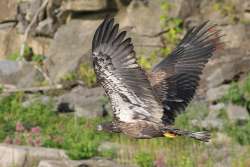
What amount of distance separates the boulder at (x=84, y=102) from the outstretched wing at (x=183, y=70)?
4468 mm

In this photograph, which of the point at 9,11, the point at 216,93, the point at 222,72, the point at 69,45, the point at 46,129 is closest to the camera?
the point at 46,129

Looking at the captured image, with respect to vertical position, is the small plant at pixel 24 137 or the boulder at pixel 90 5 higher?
the boulder at pixel 90 5

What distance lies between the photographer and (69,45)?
1619 cm

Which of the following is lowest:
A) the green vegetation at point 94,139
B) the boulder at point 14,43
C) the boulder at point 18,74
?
the green vegetation at point 94,139

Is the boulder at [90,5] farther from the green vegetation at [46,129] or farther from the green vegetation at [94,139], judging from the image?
the green vegetation at [94,139]

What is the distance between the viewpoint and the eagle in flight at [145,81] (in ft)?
21.7

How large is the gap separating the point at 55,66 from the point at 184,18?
9.24 feet

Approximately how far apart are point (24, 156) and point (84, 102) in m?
4.00

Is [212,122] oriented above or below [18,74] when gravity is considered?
below

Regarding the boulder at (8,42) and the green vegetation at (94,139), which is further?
the boulder at (8,42)

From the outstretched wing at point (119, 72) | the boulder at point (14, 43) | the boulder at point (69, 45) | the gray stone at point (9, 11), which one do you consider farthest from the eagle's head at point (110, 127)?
the gray stone at point (9, 11)

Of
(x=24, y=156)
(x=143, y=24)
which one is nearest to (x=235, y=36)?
(x=143, y=24)

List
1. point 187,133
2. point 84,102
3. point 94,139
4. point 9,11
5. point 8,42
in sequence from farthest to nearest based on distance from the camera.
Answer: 1. point 9,11
2. point 8,42
3. point 84,102
4. point 94,139
5. point 187,133

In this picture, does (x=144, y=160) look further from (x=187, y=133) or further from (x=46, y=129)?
(x=46, y=129)
